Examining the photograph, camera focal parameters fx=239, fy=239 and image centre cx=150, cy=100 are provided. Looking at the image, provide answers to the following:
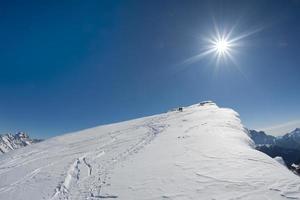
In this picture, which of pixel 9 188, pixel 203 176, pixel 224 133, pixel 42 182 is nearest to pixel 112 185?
pixel 203 176

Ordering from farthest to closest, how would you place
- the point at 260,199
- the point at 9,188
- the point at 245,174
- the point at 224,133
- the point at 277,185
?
the point at 224,133 < the point at 9,188 < the point at 245,174 < the point at 277,185 < the point at 260,199

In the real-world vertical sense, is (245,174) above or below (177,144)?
below

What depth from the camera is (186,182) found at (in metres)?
10.7

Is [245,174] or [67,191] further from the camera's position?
[67,191]

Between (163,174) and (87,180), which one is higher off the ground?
(163,174)

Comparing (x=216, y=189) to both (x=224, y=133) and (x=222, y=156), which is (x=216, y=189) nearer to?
(x=222, y=156)

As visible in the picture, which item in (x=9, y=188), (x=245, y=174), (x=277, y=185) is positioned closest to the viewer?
(x=277, y=185)

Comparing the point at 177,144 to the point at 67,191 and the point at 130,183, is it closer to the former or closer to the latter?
the point at 130,183

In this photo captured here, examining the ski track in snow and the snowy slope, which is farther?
the ski track in snow

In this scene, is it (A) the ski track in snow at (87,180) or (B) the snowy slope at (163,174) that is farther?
(A) the ski track in snow at (87,180)

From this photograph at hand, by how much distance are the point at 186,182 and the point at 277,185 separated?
362 cm

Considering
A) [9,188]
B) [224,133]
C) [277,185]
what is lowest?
[9,188]

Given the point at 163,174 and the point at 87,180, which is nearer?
the point at 163,174

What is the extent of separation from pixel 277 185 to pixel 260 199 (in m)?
1.40
